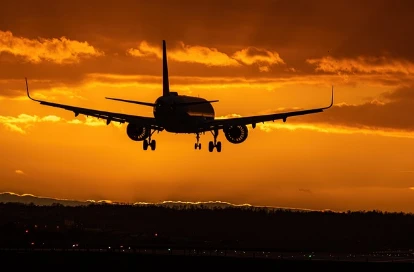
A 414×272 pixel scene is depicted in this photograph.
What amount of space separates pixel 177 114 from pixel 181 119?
1147 millimetres

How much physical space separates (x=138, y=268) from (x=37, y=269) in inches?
643

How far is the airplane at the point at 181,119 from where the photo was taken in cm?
18512

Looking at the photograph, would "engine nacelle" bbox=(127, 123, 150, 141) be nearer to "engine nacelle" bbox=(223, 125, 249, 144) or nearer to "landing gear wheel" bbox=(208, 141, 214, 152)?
"landing gear wheel" bbox=(208, 141, 214, 152)

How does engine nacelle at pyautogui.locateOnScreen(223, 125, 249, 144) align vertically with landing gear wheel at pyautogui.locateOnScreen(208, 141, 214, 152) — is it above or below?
above

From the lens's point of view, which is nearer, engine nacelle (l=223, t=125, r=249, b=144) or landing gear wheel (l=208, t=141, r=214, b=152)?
landing gear wheel (l=208, t=141, r=214, b=152)

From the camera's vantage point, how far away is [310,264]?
651 ft

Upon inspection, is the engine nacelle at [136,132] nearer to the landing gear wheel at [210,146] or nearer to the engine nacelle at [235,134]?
the landing gear wheel at [210,146]

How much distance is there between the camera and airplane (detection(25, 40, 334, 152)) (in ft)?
607

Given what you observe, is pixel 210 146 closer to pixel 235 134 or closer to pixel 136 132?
pixel 235 134

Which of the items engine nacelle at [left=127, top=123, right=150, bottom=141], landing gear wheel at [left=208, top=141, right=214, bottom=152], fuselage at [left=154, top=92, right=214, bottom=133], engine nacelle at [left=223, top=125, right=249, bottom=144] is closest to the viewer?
fuselage at [left=154, top=92, right=214, bottom=133]

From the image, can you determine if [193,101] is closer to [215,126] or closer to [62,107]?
[215,126]

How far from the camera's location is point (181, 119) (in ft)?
611

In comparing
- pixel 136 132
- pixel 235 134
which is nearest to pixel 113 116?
pixel 136 132

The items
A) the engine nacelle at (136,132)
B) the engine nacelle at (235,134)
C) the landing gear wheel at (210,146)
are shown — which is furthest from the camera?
the engine nacelle at (136,132)
